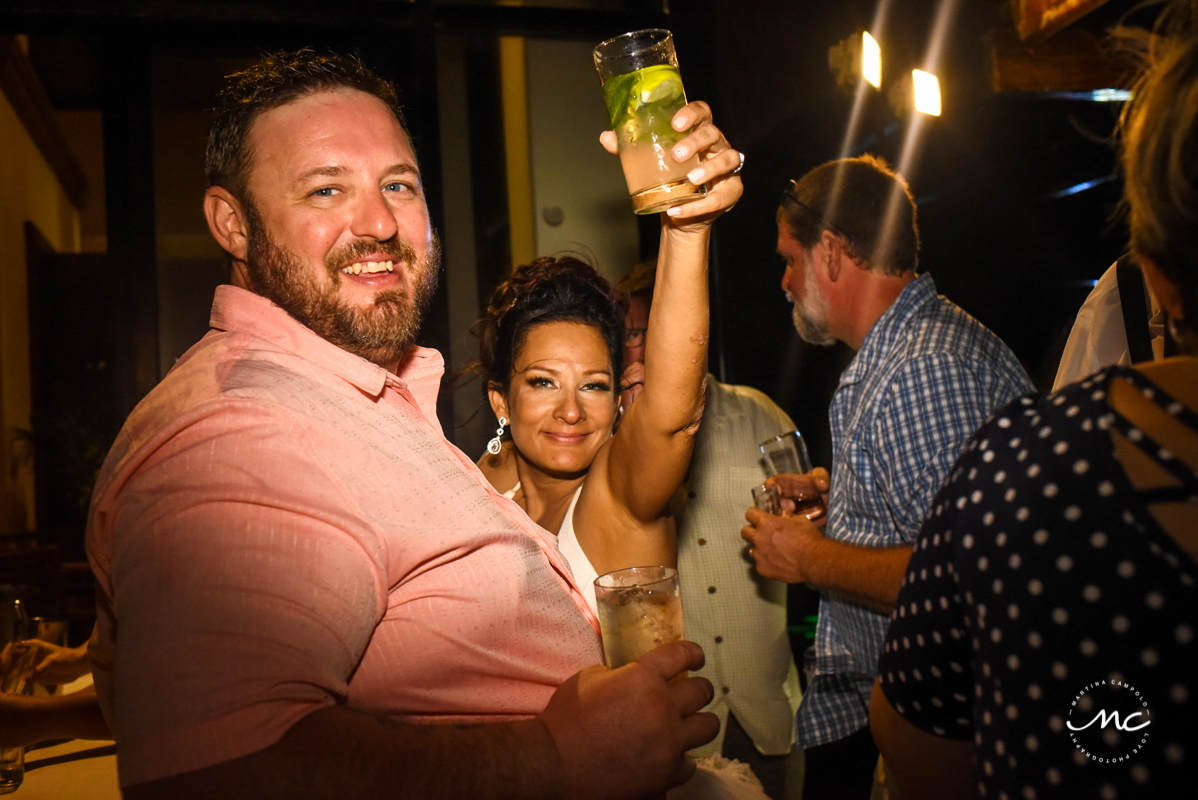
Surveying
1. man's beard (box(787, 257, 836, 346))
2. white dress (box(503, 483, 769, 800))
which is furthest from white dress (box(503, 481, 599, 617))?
man's beard (box(787, 257, 836, 346))

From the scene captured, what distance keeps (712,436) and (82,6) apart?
316cm

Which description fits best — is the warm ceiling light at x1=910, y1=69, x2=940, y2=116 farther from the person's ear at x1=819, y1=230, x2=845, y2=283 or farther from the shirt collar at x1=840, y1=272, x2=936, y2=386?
the shirt collar at x1=840, y1=272, x2=936, y2=386

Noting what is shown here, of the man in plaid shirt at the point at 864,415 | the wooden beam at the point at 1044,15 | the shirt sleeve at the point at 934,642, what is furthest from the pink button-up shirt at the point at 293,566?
the wooden beam at the point at 1044,15

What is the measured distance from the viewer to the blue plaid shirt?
6.77 ft

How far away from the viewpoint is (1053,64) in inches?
136

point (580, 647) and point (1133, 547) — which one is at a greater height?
point (1133, 547)

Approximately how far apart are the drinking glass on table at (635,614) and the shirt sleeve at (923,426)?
45.0 inches

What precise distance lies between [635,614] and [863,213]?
6.45 ft

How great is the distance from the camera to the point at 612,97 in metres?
1.26

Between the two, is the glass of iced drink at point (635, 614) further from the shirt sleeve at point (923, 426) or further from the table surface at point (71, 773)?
the shirt sleeve at point (923, 426)

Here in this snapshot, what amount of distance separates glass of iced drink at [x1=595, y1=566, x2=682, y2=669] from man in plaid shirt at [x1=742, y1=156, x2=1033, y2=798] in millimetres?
1010

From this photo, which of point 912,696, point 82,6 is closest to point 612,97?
point 912,696

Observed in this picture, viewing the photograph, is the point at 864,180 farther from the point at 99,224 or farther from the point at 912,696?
the point at 99,224

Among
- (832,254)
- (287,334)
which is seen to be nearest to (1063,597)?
(287,334)
